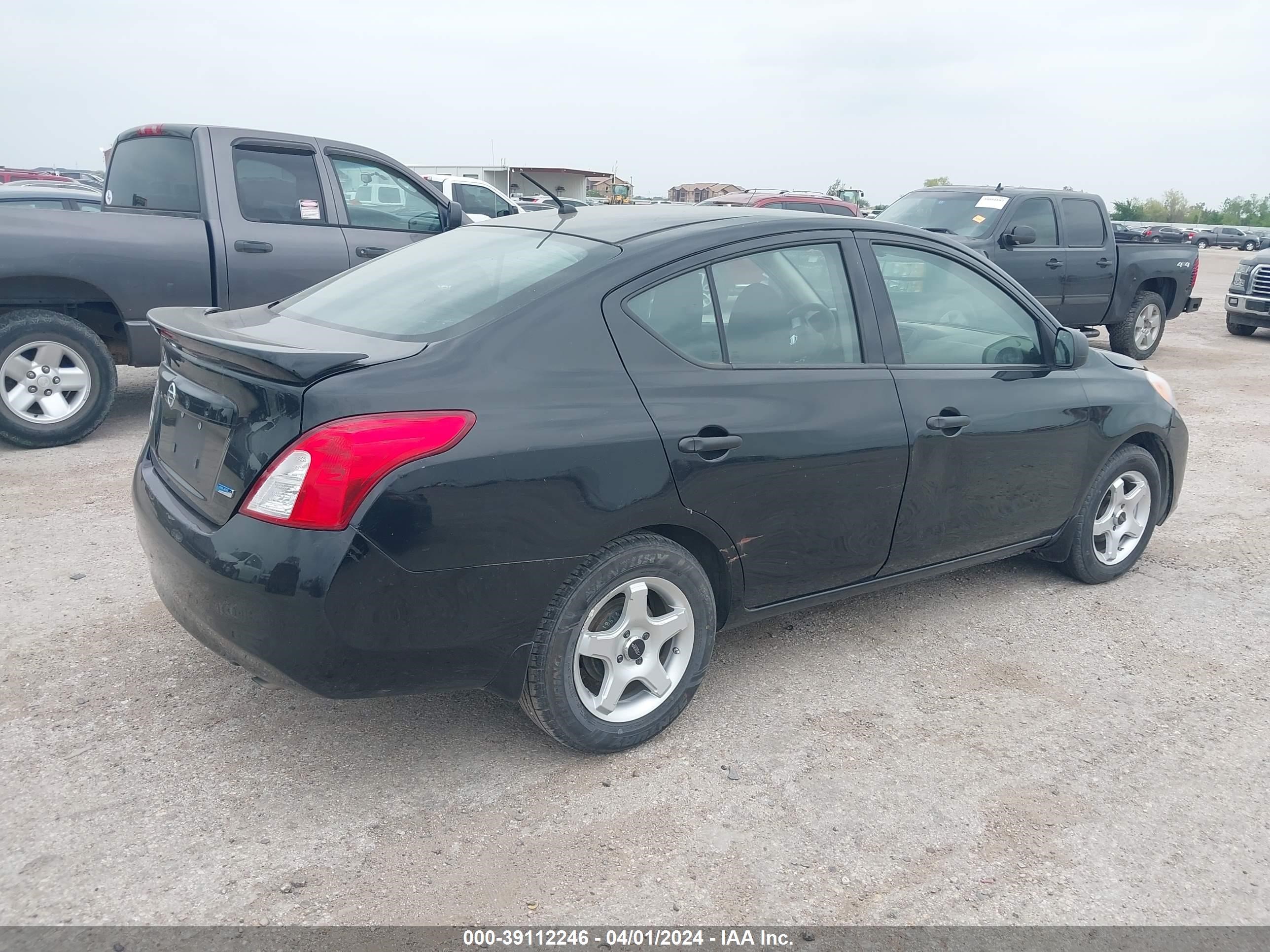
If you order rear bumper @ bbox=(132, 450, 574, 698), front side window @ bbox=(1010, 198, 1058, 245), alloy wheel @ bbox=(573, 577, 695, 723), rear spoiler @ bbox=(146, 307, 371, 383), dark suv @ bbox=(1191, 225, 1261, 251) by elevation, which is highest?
dark suv @ bbox=(1191, 225, 1261, 251)

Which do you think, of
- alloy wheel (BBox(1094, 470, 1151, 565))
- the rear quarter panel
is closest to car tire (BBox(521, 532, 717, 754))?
alloy wheel (BBox(1094, 470, 1151, 565))

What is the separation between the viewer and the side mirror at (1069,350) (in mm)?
4262

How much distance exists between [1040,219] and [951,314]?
7677 mm

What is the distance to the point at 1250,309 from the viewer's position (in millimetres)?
14305

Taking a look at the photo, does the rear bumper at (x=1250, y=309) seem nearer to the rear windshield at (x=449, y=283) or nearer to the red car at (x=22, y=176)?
the rear windshield at (x=449, y=283)

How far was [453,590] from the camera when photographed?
2750 millimetres

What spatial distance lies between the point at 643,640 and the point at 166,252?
488cm

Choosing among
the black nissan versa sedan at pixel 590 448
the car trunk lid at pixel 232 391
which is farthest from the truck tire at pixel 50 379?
the car trunk lid at pixel 232 391

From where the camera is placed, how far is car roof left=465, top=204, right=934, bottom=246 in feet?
11.3

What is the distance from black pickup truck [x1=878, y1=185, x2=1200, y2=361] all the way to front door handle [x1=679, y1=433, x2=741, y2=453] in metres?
7.82

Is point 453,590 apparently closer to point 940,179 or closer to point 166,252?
point 166,252

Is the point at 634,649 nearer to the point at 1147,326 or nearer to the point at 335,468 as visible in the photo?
the point at 335,468

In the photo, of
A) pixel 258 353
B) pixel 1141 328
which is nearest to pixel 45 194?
pixel 258 353

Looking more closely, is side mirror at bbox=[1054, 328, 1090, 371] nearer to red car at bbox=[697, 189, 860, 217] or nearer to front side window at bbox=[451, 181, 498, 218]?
red car at bbox=[697, 189, 860, 217]
